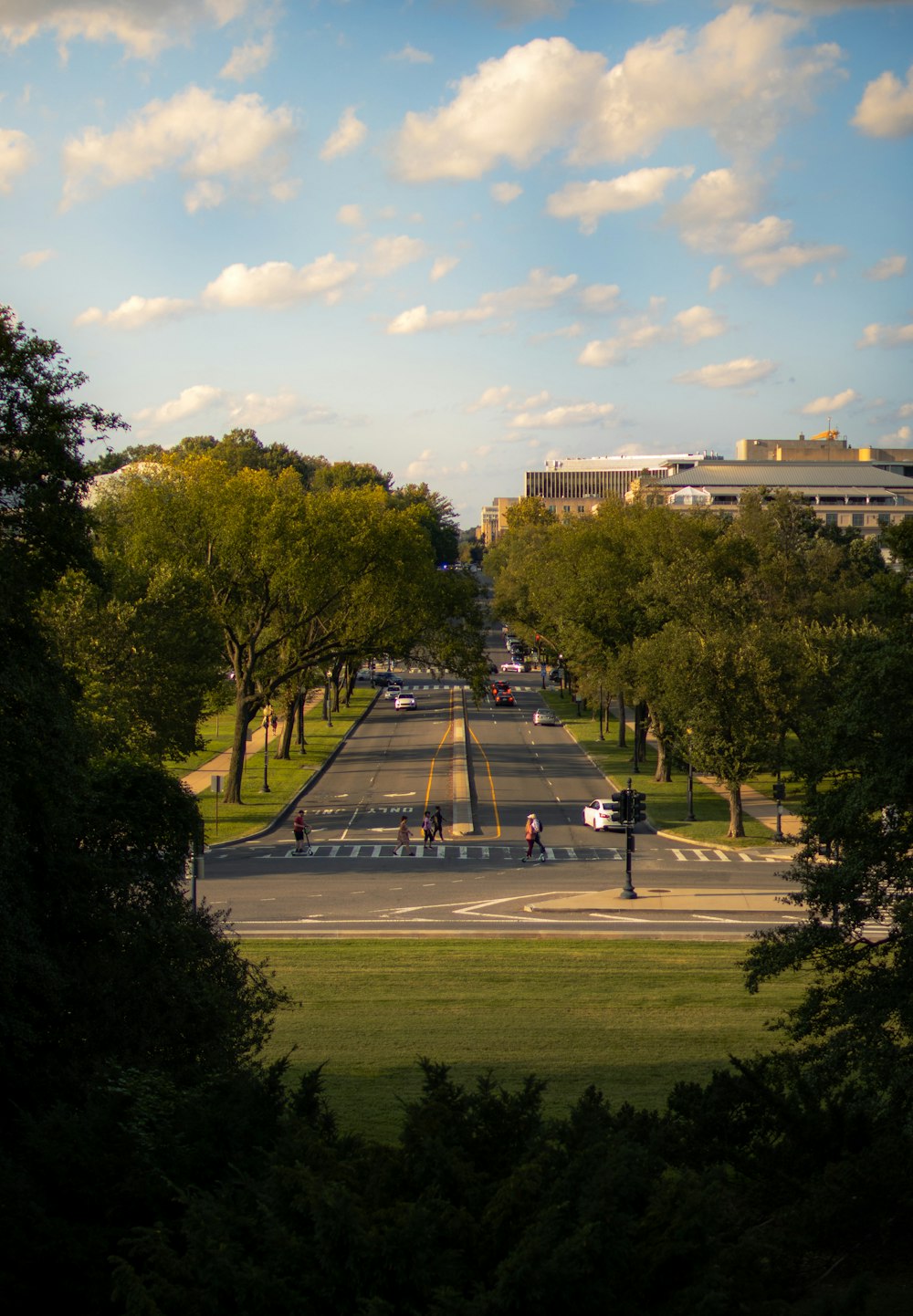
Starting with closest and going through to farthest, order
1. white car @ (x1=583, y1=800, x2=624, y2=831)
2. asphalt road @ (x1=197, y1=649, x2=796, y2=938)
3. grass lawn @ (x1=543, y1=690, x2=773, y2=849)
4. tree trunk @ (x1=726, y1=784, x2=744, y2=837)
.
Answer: asphalt road @ (x1=197, y1=649, x2=796, y2=938), tree trunk @ (x1=726, y1=784, x2=744, y2=837), grass lawn @ (x1=543, y1=690, x2=773, y2=849), white car @ (x1=583, y1=800, x2=624, y2=831)

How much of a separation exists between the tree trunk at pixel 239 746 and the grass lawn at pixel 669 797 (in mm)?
17348

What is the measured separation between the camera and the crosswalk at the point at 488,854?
44.2m

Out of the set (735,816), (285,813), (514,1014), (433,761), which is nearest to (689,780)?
(735,816)

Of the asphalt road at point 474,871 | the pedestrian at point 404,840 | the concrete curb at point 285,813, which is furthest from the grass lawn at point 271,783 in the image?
the pedestrian at point 404,840

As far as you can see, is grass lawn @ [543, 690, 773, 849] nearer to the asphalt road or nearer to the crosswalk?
the asphalt road

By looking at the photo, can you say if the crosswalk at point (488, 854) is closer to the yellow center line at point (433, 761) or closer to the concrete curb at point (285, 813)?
the concrete curb at point (285, 813)

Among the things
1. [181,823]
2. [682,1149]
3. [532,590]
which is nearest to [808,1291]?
[682,1149]

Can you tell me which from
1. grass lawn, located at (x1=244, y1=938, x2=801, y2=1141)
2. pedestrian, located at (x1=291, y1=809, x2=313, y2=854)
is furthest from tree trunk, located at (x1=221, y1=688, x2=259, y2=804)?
grass lawn, located at (x1=244, y1=938, x2=801, y2=1141)

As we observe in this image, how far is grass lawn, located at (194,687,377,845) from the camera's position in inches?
2004

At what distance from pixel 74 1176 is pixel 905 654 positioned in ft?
32.6

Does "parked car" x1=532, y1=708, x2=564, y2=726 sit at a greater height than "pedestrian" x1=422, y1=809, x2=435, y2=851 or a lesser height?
greater

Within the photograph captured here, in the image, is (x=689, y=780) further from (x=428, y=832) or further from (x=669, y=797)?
(x=428, y=832)

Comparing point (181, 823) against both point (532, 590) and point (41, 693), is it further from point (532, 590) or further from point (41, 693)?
point (532, 590)

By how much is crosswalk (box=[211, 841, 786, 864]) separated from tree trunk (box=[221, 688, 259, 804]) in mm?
Answer: 9388
